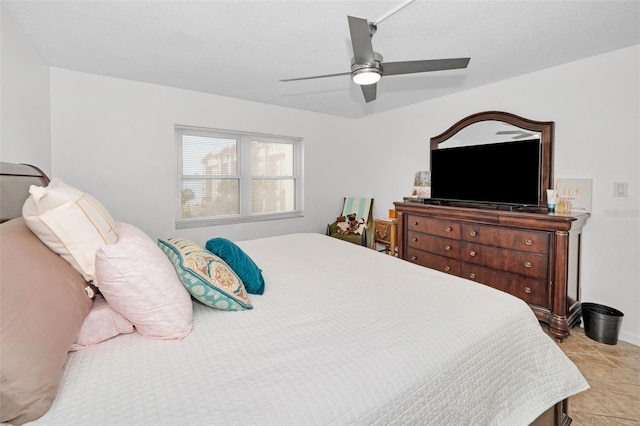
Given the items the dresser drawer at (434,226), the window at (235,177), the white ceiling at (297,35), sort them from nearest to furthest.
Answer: the white ceiling at (297,35)
the dresser drawer at (434,226)
the window at (235,177)

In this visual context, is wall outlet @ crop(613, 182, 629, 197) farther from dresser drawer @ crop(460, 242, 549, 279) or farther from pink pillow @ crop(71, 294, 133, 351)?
pink pillow @ crop(71, 294, 133, 351)

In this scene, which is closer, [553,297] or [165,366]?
[165,366]

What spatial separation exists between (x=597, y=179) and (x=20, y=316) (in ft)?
12.4

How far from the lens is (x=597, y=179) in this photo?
8.85ft

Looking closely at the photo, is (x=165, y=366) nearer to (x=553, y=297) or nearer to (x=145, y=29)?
(x=145, y=29)

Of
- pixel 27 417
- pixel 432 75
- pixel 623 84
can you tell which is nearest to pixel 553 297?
pixel 623 84

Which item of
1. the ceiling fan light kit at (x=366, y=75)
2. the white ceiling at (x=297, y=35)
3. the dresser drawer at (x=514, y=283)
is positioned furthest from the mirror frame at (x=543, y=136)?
the ceiling fan light kit at (x=366, y=75)

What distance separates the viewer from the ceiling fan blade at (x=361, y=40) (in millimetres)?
1475

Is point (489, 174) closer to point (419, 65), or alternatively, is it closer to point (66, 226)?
point (419, 65)

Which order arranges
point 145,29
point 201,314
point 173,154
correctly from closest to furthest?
1. point 201,314
2. point 145,29
3. point 173,154

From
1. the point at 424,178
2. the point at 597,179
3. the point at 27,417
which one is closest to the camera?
the point at 27,417

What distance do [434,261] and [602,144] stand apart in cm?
181

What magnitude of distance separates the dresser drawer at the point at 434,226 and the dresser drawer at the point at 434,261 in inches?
10.0

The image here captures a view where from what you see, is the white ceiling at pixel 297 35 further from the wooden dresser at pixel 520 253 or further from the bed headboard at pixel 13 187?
the wooden dresser at pixel 520 253
